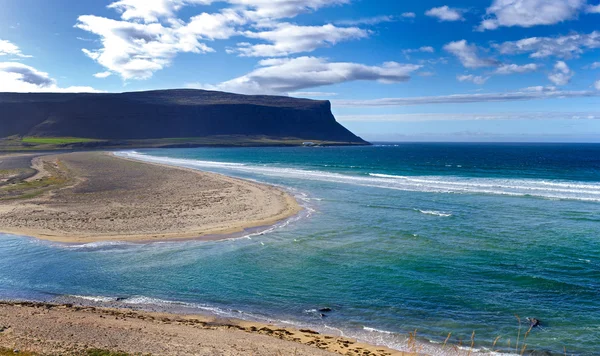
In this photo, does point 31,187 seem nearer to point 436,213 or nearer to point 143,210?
point 143,210

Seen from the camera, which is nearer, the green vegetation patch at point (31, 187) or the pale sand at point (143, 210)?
the pale sand at point (143, 210)

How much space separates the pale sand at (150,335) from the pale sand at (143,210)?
37.3 feet

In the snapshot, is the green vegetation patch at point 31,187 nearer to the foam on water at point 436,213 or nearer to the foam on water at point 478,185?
the foam on water at point 478,185

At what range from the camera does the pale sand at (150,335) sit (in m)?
11.8

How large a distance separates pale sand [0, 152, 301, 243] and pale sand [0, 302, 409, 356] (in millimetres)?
11380

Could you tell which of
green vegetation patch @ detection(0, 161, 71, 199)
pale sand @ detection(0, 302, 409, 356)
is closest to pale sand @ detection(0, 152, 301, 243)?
green vegetation patch @ detection(0, 161, 71, 199)

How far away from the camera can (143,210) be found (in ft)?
110

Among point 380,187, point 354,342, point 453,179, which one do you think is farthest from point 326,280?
point 453,179

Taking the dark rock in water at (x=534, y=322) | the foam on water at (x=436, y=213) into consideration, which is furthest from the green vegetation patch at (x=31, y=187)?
the dark rock in water at (x=534, y=322)

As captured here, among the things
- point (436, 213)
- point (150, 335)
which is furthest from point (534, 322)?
point (436, 213)

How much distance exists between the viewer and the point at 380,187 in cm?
4947

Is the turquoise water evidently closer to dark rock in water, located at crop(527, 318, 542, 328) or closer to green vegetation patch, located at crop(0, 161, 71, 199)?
dark rock in water, located at crop(527, 318, 542, 328)

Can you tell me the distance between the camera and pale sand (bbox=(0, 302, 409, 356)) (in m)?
11.8

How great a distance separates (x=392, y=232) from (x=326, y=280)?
32.6ft
